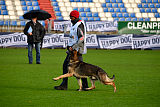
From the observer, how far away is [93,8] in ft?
130

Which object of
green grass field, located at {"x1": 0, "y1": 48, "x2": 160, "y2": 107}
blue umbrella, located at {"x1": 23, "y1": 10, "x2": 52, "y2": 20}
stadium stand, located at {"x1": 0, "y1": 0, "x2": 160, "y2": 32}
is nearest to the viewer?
green grass field, located at {"x1": 0, "y1": 48, "x2": 160, "y2": 107}

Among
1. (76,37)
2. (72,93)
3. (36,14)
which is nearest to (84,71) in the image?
(72,93)

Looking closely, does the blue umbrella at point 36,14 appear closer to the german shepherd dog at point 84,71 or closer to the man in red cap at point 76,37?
the man in red cap at point 76,37

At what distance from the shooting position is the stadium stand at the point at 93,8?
37.1 meters

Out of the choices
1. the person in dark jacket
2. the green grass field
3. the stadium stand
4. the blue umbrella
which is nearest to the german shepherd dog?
the green grass field

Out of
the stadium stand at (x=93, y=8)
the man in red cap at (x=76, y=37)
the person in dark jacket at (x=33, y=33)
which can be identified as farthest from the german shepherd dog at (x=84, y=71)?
the stadium stand at (x=93, y=8)

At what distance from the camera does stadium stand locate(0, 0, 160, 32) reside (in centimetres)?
3706

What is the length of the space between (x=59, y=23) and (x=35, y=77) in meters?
20.1

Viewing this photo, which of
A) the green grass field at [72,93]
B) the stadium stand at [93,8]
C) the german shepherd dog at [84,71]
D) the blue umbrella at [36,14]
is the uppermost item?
the stadium stand at [93,8]

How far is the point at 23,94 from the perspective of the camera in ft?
31.5

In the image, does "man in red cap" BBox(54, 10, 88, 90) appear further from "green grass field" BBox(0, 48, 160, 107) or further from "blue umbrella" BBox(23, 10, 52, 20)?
"blue umbrella" BBox(23, 10, 52, 20)

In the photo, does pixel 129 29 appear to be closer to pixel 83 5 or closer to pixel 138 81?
pixel 83 5

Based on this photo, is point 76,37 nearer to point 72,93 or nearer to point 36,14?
point 72,93

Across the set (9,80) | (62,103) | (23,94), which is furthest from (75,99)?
(9,80)
